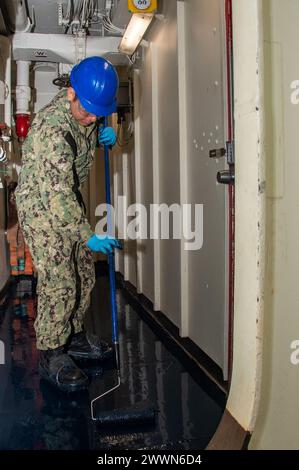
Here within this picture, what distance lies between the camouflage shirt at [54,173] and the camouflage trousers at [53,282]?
64 mm

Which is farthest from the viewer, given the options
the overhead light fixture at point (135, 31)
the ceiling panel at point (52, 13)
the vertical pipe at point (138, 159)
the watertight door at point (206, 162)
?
the vertical pipe at point (138, 159)

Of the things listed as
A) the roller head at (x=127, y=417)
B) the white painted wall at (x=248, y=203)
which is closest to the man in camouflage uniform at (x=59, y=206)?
the roller head at (x=127, y=417)

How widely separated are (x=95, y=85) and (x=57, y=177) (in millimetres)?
494

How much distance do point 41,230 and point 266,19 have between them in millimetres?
1487

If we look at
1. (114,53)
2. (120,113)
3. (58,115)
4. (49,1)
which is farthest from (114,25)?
(58,115)

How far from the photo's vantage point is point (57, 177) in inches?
78.2

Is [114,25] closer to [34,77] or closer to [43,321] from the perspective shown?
[34,77]

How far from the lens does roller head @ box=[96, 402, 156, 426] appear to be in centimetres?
166

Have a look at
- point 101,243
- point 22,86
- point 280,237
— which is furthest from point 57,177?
point 22,86

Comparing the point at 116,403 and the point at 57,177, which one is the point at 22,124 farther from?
the point at 116,403

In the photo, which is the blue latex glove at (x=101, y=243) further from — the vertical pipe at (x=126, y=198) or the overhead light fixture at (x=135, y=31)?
the vertical pipe at (x=126, y=198)

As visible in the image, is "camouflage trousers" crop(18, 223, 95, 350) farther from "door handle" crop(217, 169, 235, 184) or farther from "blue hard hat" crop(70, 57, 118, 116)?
"door handle" crop(217, 169, 235, 184)

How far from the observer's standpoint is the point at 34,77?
5.47 meters

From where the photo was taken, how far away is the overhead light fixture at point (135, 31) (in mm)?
2870
